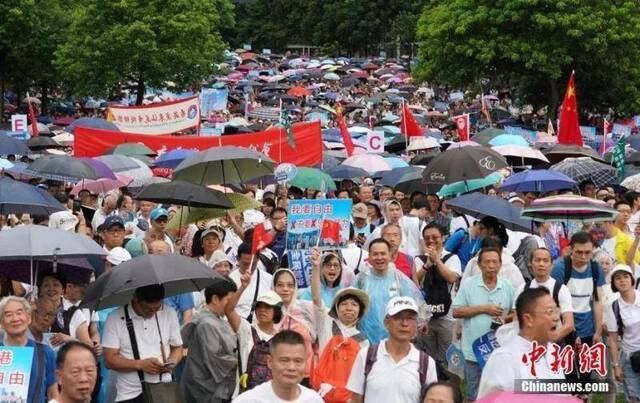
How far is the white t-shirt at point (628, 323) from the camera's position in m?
9.18

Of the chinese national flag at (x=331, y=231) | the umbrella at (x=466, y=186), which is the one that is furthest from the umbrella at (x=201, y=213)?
the chinese national flag at (x=331, y=231)

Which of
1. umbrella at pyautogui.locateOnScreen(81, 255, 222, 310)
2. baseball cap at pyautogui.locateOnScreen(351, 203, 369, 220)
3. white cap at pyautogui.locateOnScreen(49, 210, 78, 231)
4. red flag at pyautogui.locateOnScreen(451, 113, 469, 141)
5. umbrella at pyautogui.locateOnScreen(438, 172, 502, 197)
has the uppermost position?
red flag at pyautogui.locateOnScreen(451, 113, 469, 141)

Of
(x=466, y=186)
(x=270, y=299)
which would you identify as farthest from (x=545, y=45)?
(x=270, y=299)

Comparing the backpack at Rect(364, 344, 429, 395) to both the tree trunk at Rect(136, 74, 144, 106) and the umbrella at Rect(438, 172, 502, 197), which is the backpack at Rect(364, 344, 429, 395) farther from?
the tree trunk at Rect(136, 74, 144, 106)

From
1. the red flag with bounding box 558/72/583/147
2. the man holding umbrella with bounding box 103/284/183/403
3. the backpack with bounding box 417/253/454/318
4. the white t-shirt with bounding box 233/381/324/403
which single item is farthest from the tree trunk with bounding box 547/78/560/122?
the white t-shirt with bounding box 233/381/324/403

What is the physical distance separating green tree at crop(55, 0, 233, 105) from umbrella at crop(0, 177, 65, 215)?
33.2 meters

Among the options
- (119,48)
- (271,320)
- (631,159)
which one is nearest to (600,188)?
(631,159)

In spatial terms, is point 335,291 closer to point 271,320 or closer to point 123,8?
point 271,320

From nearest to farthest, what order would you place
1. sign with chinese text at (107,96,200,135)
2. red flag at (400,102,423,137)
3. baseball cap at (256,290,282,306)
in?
baseball cap at (256,290,282,306) → red flag at (400,102,423,137) → sign with chinese text at (107,96,200,135)

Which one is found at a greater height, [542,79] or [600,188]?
[542,79]

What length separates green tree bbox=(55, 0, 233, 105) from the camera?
43688mm

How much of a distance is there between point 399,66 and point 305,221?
67.9 m

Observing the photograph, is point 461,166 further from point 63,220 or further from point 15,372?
point 15,372

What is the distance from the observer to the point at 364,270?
910 cm
